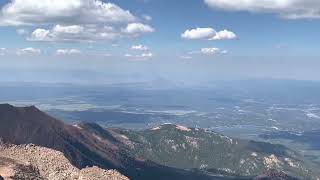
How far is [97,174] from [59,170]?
1173 cm

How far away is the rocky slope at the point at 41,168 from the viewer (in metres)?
146

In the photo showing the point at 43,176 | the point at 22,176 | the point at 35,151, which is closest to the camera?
the point at 22,176

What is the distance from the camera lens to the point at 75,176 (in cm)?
16238

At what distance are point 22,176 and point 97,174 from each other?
29136 millimetres

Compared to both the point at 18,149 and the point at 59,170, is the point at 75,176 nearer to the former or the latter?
the point at 59,170

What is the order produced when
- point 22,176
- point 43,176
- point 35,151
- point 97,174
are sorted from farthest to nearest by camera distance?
1. point 35,151
2. point 97,174
3. point 43,176
4. point 22,176

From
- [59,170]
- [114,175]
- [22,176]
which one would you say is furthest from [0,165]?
[114,175]

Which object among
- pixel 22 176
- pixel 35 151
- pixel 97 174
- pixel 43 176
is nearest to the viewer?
pixel 22 176

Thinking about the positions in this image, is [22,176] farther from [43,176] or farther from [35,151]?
[35,151]

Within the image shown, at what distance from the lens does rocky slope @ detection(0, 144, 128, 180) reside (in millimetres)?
146500

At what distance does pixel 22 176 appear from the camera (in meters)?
145

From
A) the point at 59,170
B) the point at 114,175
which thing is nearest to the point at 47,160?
the point at 59,170

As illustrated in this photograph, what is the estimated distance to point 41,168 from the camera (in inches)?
6437

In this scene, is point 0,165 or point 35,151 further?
point 35,151
